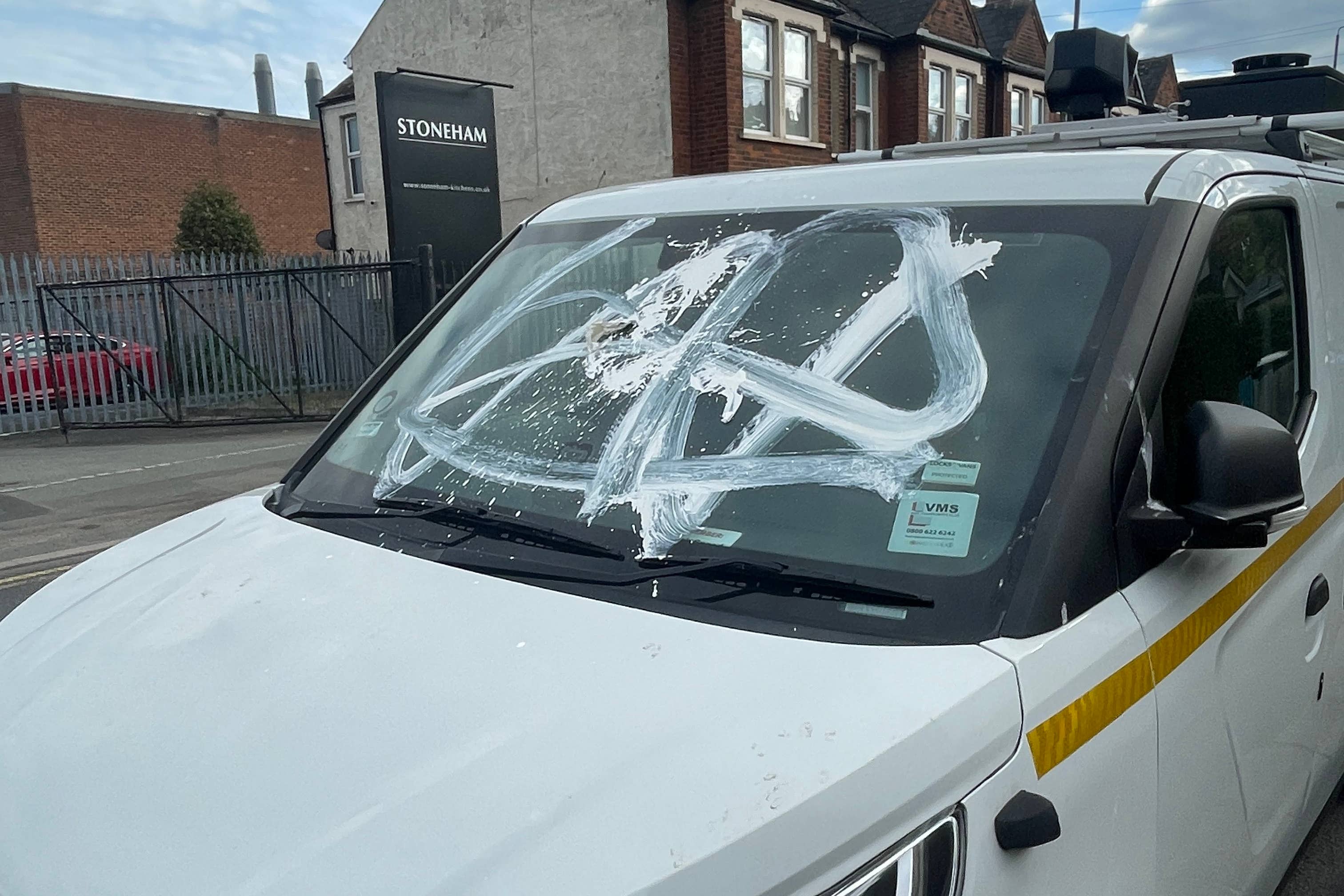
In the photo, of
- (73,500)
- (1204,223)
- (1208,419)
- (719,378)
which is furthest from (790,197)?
(73,500)

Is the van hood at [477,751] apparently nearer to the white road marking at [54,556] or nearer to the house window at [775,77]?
the white road marking at [54,556]

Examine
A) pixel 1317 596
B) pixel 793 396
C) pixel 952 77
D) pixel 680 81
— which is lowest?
pixel 1317 596

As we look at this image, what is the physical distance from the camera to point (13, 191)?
1176 inches

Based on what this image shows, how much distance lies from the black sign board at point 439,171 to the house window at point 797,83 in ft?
19.3

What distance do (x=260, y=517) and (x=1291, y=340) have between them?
2278 mm

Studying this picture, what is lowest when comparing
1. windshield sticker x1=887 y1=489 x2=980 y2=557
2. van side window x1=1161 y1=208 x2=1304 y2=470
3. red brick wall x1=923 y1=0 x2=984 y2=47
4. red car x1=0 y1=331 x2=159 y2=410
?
red car x1=0 y1=331 x2=159 y2=410

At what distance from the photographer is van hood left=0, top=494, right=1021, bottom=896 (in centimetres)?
112

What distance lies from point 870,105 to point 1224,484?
2127cm

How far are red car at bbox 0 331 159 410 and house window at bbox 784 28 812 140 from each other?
1114cm

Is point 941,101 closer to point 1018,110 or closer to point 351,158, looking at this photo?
point 1018,110

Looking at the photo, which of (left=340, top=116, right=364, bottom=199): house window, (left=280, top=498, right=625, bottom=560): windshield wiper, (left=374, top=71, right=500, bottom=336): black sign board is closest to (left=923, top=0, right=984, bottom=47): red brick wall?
(left=374, top=71, right=500, bottom=336): black sign board

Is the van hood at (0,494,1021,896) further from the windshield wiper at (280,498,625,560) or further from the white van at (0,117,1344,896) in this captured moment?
the windshield wiper at (280,498,625,560)

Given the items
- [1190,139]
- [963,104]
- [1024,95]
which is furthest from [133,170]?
[1190,139]

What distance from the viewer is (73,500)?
9500mm
